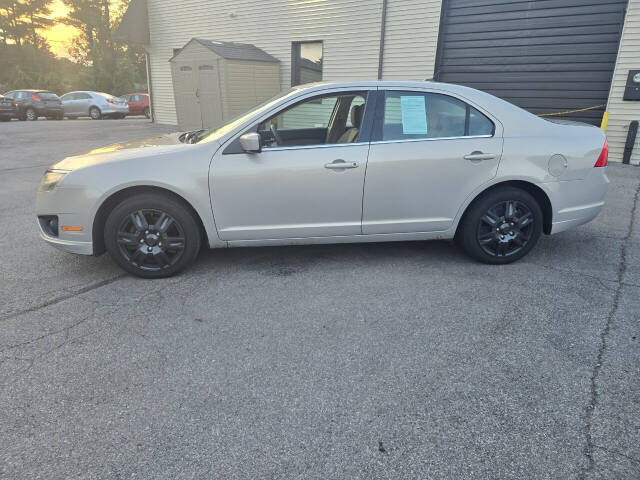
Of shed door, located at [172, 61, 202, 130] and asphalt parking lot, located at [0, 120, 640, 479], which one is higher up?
shed door, located at [172, 61, 202, 130]

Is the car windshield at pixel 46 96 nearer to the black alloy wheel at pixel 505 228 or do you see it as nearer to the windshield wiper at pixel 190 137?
→ the windshield wiper at pixel 190 137

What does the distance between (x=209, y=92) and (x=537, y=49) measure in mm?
8391

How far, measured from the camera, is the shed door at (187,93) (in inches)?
520

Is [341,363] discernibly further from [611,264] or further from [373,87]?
[611,264]

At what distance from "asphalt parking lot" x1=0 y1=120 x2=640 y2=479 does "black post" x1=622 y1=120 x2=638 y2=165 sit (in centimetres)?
594

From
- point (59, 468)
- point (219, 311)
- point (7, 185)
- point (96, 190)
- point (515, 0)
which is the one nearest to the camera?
point (59, 468)

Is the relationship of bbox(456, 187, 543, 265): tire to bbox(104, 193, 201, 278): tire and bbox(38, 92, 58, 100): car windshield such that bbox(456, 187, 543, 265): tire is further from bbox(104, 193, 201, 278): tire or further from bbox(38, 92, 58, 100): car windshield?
bbox(38, 92, 58, 100): car windshield

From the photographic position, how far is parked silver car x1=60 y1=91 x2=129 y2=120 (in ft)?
77.4

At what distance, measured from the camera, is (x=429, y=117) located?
3.82 m

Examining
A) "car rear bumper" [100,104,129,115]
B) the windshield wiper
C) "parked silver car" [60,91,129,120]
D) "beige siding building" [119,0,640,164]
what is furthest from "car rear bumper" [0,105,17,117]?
the windshield wiper

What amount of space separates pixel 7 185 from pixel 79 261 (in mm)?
4470

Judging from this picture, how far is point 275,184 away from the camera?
3.64 m

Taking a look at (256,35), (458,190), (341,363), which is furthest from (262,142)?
(256,35)

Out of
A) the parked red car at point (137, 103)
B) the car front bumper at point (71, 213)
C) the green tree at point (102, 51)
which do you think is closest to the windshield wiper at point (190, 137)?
the car front bumper at point (71, 213)
